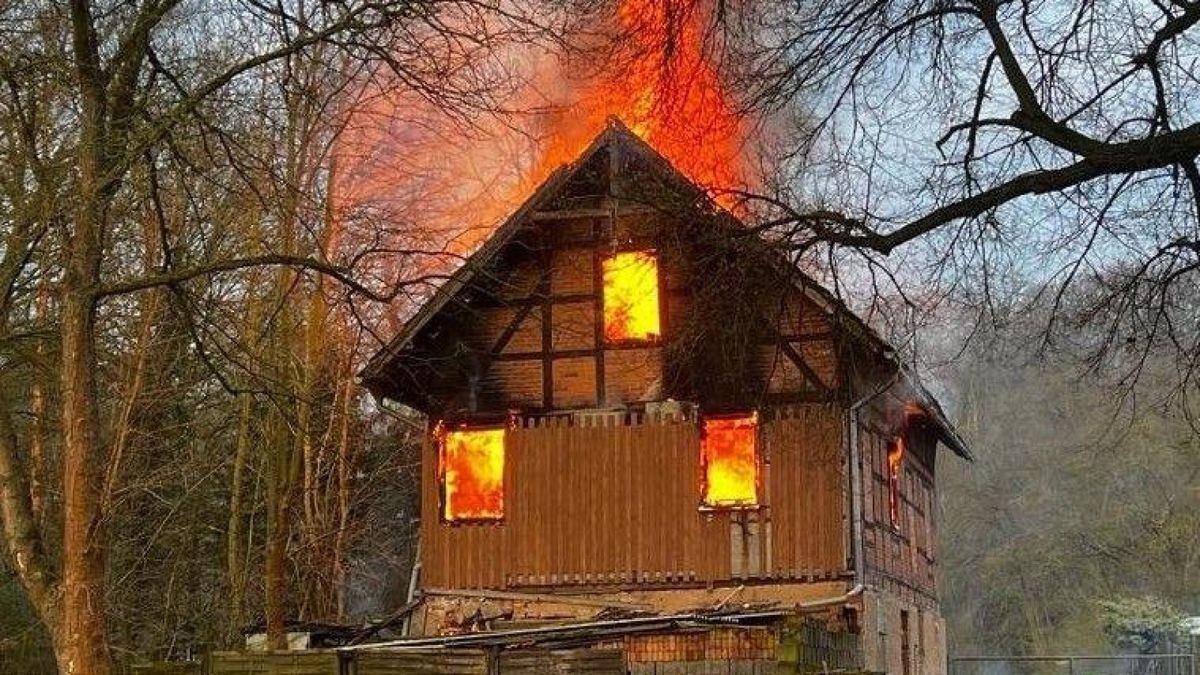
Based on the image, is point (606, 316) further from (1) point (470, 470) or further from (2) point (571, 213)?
(1) point (470, 470)

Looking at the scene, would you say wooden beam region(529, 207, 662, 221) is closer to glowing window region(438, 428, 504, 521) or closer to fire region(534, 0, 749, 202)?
fire region(534, 0, 749, 202)

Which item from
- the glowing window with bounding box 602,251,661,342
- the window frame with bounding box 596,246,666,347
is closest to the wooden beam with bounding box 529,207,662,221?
the window frame with bounding box 596,246,666,347

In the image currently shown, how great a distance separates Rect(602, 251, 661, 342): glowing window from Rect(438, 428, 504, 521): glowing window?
93.3 inches

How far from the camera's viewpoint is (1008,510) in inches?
1950

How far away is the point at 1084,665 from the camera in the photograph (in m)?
38.9

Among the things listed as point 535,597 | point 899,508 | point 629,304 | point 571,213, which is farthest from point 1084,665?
point 571,213

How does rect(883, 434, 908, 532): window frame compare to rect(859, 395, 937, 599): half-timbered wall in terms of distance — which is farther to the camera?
rect(883, 434, 908, 532): window frame

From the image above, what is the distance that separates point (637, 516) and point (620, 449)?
1010 millimetres

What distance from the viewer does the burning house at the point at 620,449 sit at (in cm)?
2025

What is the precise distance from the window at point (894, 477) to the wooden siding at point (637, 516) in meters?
3.92

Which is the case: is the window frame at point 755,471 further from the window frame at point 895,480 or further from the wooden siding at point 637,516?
the window frame at point 895,480

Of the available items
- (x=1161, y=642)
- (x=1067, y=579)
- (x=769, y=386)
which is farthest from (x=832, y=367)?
(x=1067, y=579)

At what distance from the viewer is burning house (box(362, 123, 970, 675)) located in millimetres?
20250

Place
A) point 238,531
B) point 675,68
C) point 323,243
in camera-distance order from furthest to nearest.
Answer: point 238,531 → point 323,243 → point 675,68
